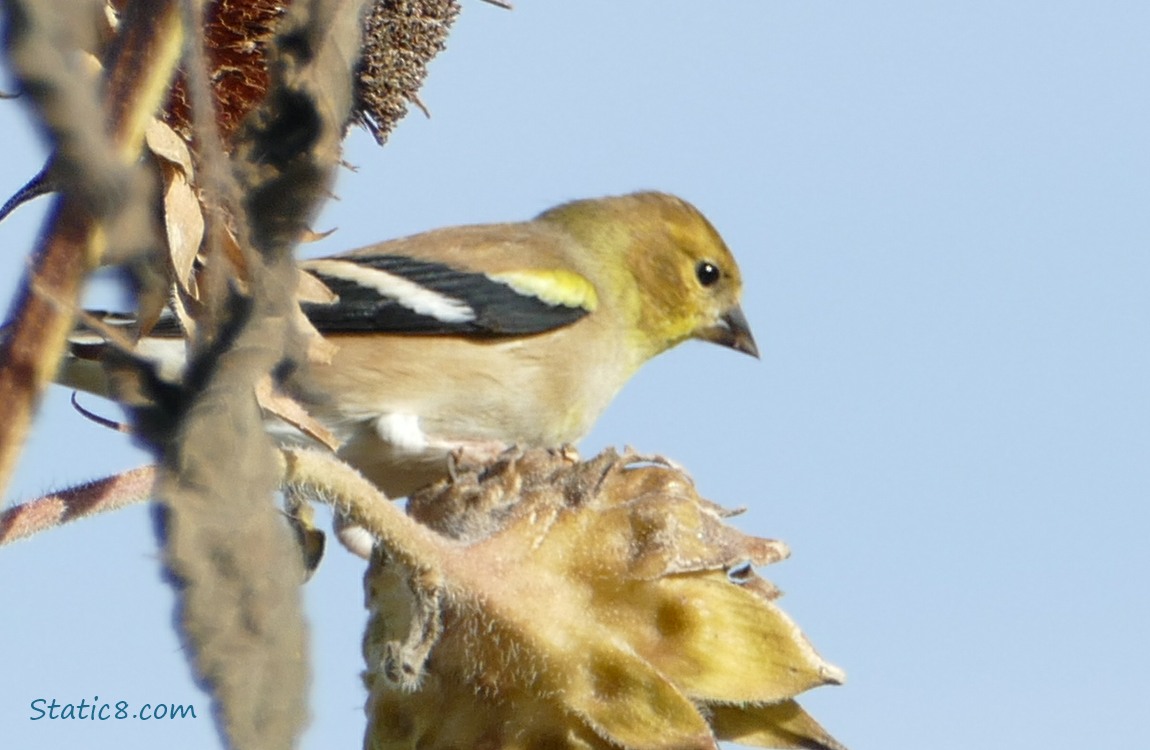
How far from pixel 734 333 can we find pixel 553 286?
1.11 m

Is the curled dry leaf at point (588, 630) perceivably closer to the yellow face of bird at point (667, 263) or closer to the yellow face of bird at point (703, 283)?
the yellow face of bird at point (667, 263)

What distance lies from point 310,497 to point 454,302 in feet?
10.8

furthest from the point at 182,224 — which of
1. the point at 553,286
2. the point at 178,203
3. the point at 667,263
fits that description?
the point at 667,263

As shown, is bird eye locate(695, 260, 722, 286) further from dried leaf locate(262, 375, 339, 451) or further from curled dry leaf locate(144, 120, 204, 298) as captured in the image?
curled dry leaf locate(144, 120, 204, 298)

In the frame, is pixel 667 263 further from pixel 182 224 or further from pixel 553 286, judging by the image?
pixel 182 224

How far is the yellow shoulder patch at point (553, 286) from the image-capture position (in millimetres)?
5367

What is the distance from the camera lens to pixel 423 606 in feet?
6.70

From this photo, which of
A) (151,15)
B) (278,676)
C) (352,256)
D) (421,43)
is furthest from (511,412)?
(278,676)

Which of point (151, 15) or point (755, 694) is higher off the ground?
point (151, 15)

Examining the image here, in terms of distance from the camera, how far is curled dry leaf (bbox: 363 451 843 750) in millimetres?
2027

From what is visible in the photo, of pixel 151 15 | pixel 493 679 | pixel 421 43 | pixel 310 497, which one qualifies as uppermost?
pixel 151 15

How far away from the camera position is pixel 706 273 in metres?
6.18

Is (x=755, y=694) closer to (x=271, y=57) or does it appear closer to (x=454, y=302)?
(x=271, y=57)

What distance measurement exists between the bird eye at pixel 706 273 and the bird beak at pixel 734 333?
162 millimetres
